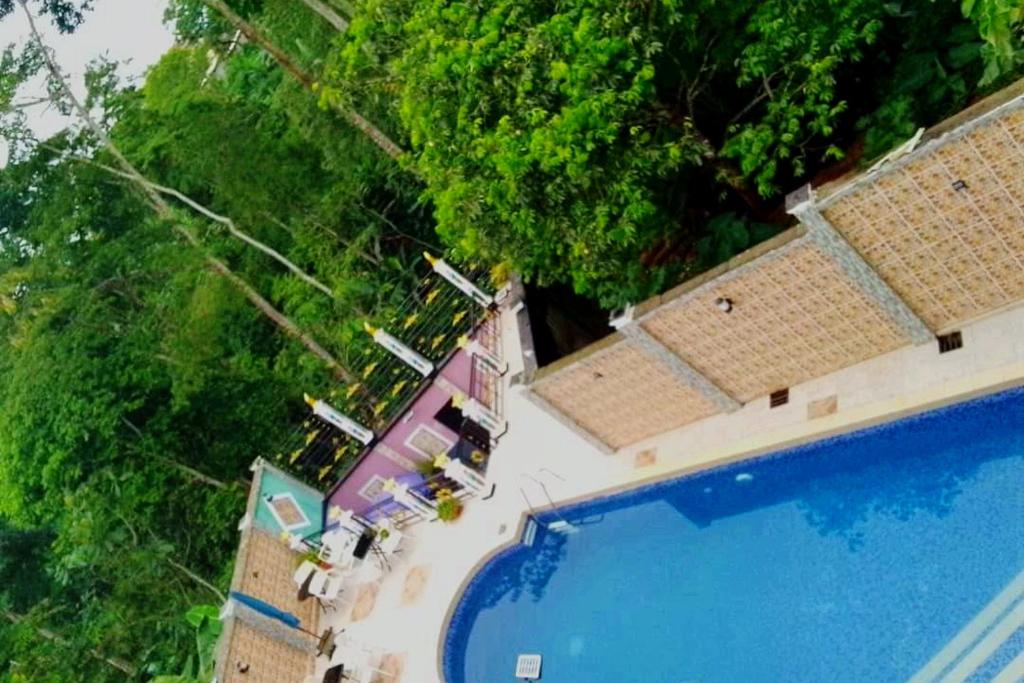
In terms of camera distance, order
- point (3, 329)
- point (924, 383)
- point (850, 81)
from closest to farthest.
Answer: point (924, 383), point (850, 81), point (3, 329)

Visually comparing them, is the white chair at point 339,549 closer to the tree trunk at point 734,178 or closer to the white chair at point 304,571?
the white chair at point 304,571

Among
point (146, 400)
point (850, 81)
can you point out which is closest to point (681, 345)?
point (850, 81)

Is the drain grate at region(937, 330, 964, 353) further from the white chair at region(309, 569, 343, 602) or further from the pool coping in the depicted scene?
the white chair at region(309, 569, 343, 602)

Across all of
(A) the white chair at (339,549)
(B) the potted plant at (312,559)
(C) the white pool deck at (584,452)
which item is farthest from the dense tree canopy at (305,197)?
(A) the white chair at (339,549)

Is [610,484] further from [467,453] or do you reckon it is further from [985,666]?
[985,666]

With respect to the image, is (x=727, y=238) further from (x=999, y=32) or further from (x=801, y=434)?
(x=999, y=32)

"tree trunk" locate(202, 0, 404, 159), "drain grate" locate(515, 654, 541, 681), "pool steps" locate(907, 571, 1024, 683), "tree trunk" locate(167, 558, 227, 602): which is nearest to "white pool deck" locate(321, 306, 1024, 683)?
"drain grate" locate(515, 654, 541, 681)
